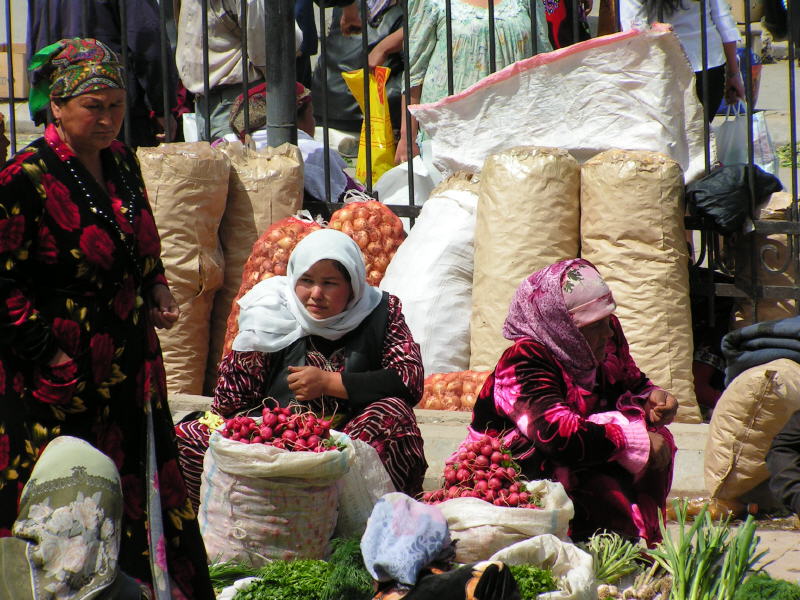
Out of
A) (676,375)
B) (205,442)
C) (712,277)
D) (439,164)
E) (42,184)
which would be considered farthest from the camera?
(439,164)

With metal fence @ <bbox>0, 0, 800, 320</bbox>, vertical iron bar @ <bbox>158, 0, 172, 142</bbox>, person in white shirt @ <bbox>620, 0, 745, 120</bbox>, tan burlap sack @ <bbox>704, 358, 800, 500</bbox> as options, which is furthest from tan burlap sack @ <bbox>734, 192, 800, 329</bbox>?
vertical iron bar @ <bbox>158, 0, 172, 142</bbox>

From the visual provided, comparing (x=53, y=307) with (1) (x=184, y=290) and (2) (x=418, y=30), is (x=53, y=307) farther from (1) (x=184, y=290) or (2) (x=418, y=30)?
(2) (x=418, y=30)

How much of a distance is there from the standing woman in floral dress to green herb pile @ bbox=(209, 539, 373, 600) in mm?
197

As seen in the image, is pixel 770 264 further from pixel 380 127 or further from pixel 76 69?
pixel 76 69

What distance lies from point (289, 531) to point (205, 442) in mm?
538

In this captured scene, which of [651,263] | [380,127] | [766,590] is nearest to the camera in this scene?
[766,590]

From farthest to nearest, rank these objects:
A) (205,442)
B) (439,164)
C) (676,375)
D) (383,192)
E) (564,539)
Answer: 1. (383,192)
2. (439,164)
3. (676,375)
4. (205,442)
5. (564,539)

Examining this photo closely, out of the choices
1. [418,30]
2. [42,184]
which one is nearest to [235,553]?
[42,184]

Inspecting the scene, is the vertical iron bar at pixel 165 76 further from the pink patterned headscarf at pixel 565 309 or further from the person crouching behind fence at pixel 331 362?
the pink patterned headscarf at pixel 565 309

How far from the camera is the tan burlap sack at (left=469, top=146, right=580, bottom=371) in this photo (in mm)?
5289

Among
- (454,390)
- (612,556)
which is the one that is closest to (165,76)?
(454,390)

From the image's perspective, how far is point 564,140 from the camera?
225 inches

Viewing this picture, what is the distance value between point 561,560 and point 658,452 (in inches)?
22.7

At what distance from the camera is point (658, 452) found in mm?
3965
